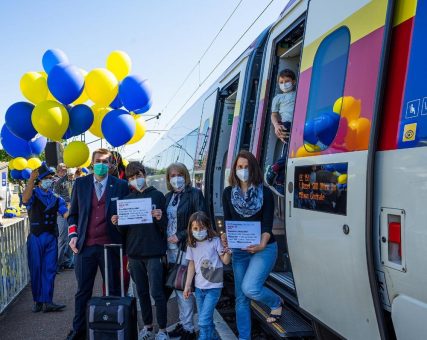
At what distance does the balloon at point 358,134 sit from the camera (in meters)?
2.42

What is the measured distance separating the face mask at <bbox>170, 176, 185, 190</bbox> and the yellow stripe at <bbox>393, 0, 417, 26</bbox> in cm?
268

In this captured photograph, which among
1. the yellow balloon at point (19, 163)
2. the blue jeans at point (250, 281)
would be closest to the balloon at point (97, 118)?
the yellow balloon at point (19, 163)

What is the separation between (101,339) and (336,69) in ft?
9.82

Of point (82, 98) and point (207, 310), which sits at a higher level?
point (82, 98)

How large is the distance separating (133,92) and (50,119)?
134 centimetres

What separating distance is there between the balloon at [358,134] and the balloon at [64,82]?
185 inches

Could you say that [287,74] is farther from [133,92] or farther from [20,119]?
[20,119]

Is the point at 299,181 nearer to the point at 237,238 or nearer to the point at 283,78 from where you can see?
the point at 237,238

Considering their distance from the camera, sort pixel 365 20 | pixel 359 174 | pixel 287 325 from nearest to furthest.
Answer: pixel 359 174 < pixel 365 20 < pixel 287 325

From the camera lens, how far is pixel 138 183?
4.45m

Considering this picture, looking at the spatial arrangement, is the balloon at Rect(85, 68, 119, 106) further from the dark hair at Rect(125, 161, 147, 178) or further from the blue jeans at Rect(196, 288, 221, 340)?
the blue jeans at Rect(196, 288, 221, 340)

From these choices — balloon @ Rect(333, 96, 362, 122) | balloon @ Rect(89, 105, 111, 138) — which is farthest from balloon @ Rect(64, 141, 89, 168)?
balloon @ Rect(333, 96, 362, 122)

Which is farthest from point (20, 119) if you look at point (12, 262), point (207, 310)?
point (207, 310)

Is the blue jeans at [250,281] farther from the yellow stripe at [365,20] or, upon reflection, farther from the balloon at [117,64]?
the balloon at [117,64]
